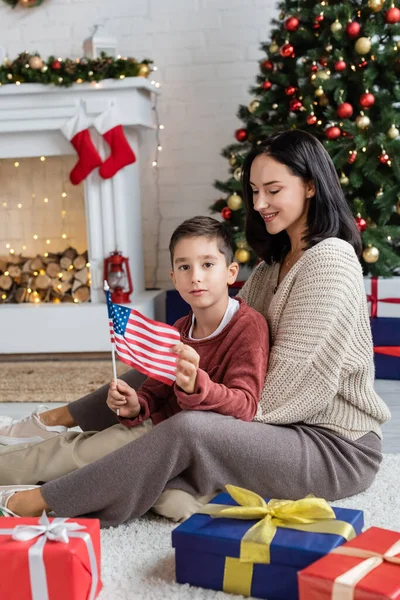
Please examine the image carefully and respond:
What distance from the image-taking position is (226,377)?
2.06 meters

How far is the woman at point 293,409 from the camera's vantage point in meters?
1.93

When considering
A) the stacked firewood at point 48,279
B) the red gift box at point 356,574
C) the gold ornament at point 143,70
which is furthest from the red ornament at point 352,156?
the red gift box at point 356,574

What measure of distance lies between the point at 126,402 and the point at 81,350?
2.43 m

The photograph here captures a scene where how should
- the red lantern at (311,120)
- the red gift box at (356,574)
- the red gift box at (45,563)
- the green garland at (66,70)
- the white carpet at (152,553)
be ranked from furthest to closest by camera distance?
the green garland at (66,70)
the red lantern at (311,120)
the white carpet at (152,553)
the red gift box at (45,563)
the red gift box at (356,574)

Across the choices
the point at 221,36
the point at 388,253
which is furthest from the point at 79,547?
the point at 221,36

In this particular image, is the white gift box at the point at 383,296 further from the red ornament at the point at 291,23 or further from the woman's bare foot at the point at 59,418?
the woman's bare foot at the point at 59,418

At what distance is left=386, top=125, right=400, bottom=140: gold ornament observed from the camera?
151 inches

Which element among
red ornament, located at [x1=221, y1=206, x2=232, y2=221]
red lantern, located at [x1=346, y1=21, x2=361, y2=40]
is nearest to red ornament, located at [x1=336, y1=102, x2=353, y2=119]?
red lantern, located at [x1=346, y1=21, x2=361, y2=40]

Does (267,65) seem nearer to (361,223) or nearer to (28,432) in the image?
(361,223)

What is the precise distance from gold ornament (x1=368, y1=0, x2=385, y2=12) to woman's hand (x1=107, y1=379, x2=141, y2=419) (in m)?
2.59

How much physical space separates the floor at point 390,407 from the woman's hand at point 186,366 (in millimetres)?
1164

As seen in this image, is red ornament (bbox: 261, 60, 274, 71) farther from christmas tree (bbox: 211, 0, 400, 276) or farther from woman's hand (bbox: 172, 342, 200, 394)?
woman's hand (bbox: 172, 342, 200, 394)

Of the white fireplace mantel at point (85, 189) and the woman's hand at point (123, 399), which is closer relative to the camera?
the woman's hand at point (123, 399)

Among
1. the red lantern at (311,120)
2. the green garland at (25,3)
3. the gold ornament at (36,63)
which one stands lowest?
the red lantern at (311,120)
